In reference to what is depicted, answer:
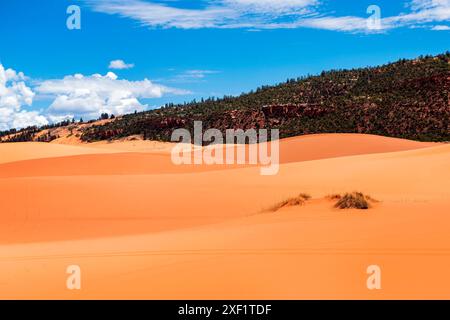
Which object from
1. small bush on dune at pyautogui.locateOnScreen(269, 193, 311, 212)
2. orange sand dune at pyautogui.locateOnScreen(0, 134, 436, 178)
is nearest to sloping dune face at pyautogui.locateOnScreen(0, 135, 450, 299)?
small bush on dune at pyautogui.locateOnScreen(269, 193, 311, 212)

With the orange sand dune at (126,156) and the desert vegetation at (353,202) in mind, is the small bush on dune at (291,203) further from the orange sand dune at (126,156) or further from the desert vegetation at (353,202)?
the orange sand dune at (126,156)

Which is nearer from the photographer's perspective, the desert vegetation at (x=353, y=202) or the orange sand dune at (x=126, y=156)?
the desert vegetation at (x=353, y=202)

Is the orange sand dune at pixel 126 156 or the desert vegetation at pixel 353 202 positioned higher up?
the orange sand dune at pixel 126 156

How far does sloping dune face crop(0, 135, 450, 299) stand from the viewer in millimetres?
5680

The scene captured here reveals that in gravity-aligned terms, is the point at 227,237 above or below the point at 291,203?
below

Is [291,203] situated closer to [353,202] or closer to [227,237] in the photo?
[353,202]

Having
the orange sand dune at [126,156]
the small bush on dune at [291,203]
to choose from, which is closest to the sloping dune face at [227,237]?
the small bush on dune at [291,203]

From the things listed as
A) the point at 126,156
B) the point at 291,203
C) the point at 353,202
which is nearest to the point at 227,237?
the point at 353,202

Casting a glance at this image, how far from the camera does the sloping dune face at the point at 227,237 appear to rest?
568 cm

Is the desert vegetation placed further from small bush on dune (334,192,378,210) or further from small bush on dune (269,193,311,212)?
small bush on dune (269,193,311,212)

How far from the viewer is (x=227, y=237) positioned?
8.51 m
